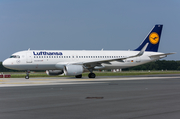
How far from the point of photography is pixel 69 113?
1046cm

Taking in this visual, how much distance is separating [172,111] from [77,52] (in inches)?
1386

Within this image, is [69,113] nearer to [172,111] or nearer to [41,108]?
[41,108]

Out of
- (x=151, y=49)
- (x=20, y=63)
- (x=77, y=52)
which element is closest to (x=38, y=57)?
(x=20, y=63)

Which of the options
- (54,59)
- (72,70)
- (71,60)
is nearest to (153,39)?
(71,60)

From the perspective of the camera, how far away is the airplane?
4125cm

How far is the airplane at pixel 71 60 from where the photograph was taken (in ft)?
135

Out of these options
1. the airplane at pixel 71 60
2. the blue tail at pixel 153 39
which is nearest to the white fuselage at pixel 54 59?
the airplane at pixel 71 60

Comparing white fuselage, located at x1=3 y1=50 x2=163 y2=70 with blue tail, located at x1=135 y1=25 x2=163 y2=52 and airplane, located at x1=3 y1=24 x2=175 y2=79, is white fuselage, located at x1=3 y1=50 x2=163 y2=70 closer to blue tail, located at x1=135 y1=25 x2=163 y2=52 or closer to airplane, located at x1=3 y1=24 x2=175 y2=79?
airplane, located at x1=3 y1=24 x2=175 y2=79

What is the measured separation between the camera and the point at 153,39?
5072 cm

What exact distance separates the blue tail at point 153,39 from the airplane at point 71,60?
42.9 inches

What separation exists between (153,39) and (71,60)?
653 inches

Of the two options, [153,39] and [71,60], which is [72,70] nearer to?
[71,60]

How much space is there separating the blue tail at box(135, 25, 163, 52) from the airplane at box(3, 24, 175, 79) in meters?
1.09

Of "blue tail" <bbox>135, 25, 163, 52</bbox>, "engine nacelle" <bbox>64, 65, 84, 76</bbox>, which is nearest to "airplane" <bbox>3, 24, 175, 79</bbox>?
"engine nacelle" <bbox>64, 65, 84, 76</bbox>
